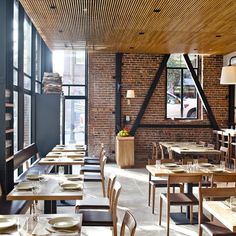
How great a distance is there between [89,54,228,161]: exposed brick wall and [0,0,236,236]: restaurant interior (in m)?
0.03

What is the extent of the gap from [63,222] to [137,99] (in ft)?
30.8

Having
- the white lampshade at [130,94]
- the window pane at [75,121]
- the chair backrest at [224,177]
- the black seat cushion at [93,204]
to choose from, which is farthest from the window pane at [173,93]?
the black seat cushion at [93,204]

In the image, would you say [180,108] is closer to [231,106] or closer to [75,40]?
[231,106]

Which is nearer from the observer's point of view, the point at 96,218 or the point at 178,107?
the point at 96,218

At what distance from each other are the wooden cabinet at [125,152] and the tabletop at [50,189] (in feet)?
20.1

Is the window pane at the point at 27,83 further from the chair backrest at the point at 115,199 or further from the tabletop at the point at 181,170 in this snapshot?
the chair backrest at the point at 115,199

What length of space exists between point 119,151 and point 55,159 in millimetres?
4163

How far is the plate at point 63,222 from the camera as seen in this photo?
2.88 m

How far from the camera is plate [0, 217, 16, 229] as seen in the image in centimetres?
286

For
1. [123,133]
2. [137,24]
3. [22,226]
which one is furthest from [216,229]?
[123,133]

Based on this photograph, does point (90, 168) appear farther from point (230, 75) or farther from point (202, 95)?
point (202, 95)

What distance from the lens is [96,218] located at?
13.7ft

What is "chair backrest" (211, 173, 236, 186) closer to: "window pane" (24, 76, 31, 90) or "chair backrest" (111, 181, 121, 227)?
"chair backrest" (111, 181, 121, 227)

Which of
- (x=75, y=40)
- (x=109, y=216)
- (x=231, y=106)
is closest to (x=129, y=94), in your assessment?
(x=75, y=40)
